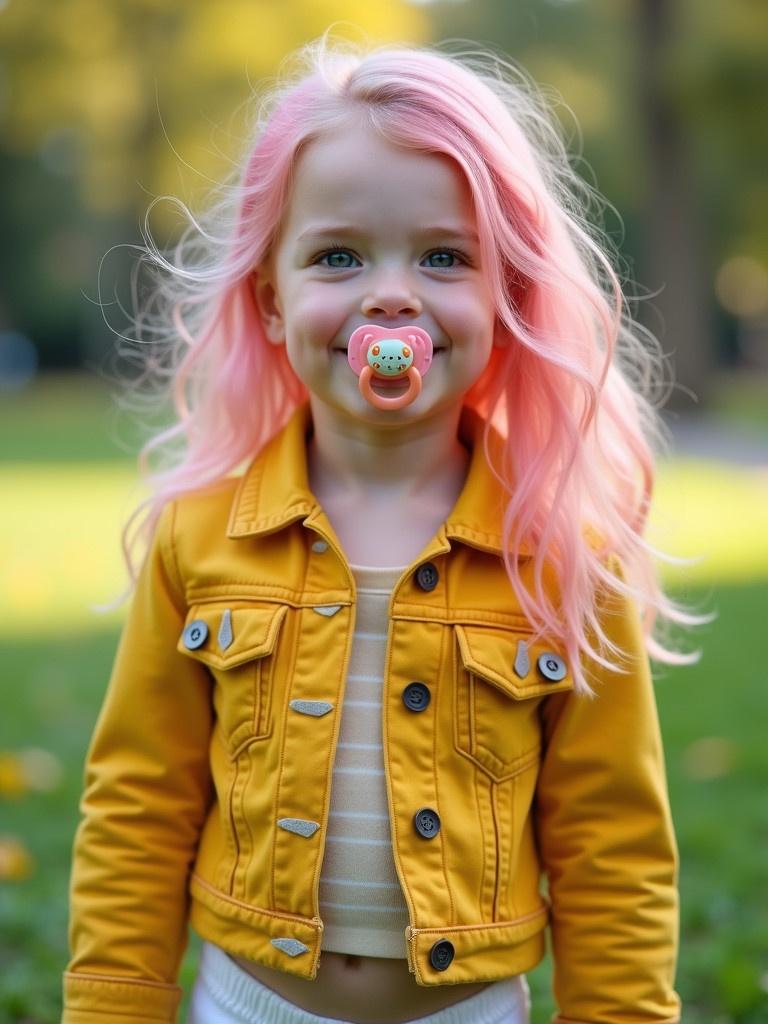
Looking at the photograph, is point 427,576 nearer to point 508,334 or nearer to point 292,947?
point 508,334

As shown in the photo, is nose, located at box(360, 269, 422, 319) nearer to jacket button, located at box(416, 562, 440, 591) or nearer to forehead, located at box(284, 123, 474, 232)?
forehead, located at box(284, 123, 474, 232)

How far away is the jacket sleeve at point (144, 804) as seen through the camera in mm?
2049

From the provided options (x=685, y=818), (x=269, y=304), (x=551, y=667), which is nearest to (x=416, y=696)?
(x=551, y=667)

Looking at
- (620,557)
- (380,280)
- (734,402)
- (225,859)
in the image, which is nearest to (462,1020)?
(225,859)

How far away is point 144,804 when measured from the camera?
2064 mm

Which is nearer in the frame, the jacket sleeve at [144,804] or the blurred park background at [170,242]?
the jacket sleeve at [144,804]

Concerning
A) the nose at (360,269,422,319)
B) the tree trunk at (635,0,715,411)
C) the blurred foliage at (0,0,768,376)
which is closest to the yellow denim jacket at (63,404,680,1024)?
the nose at (360,269,422,319)

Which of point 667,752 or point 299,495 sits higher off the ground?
point 299,495

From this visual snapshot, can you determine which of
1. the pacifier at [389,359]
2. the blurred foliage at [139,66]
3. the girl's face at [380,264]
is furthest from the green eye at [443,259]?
the blurred foliage at [139,66]

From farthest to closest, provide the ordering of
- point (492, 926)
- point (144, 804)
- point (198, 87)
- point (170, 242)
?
point (198, 87) < point (170, 242) < point (144, 804) < point (492, 926)

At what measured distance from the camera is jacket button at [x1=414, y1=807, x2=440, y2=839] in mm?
1860

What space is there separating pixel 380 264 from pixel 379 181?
0.12m

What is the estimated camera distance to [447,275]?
6.26ft

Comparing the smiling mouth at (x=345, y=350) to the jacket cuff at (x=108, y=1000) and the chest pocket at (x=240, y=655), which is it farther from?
the jacket cuff at (x=108, y=1000)
